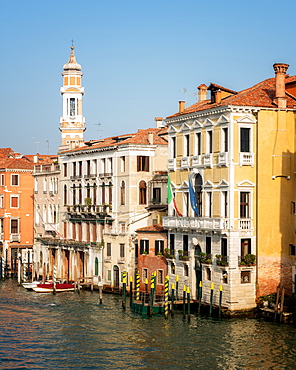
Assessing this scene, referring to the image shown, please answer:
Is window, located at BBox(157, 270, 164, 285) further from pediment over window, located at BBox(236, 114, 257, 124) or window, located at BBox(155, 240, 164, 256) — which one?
pediment over window, located at BBox(236, 114, 257, 124)

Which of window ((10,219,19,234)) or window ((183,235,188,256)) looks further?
window ((10,219,19,234))

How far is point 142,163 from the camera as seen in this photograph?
53594 millimetres

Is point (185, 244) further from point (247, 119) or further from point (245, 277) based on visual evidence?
point (247, 119)

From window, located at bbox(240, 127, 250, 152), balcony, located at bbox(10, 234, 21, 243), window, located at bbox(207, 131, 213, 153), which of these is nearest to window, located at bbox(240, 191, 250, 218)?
window, located at bbox(240, 127, 250, 152)

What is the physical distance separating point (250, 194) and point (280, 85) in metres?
5.80

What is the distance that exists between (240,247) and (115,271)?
14.5 meters

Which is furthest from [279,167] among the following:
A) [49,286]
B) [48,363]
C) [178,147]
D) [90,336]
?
[49,286]

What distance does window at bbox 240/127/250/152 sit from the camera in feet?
130

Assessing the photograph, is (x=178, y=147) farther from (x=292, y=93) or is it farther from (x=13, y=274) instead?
(x=13, y=274)

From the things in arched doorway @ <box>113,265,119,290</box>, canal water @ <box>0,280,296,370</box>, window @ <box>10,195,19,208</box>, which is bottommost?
canal water @ <box>0,280,296,370</box>

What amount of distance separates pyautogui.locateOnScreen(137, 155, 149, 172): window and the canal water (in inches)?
495

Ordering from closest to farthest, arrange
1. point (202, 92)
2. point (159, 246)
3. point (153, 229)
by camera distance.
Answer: point (159, 246)
point (153, 229)
point (202, 92)

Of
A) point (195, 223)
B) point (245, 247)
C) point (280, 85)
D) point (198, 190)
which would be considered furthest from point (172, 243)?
point (280, 85)

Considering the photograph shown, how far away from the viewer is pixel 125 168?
53.5m
